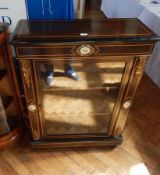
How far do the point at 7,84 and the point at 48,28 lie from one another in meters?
0.39

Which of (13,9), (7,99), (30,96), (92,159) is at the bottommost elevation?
(92,159)

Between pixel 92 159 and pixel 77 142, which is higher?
pixel 77 142

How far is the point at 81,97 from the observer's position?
3.51ft

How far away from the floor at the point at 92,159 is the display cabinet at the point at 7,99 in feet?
0.38


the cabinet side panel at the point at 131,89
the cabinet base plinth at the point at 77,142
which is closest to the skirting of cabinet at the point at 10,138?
the cabinet base plinth at the point at 77,142

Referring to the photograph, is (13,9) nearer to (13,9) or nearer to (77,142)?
(13,9)

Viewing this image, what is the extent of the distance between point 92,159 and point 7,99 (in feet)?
2.08

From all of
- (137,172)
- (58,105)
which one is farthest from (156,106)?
(58,105)

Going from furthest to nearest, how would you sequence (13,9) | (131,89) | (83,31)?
(13,9)
(131,89)
(83,31)

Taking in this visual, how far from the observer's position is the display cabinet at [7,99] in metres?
0.83

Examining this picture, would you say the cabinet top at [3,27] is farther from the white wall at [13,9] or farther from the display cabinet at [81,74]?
the white wall at [13,9]

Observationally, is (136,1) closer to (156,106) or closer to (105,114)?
(156,106)

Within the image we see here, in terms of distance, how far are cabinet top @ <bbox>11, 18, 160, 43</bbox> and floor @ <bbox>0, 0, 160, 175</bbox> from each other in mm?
777

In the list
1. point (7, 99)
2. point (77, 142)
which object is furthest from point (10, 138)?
point (77, 142)
